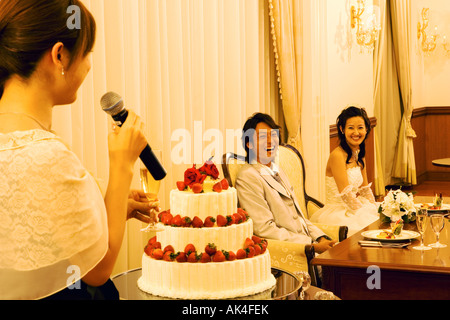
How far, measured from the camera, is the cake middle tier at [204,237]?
2.21 meters

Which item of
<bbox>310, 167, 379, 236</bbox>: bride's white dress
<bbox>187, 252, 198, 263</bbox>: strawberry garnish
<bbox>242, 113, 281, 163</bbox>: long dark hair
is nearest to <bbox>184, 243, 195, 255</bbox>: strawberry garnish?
<bbox>187, 252, 198, 263</bbox>: strawberry garnish

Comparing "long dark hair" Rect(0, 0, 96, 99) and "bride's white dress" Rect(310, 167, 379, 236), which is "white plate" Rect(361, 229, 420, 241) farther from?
"long dark hair" Rect(0, 0, 96, 99)

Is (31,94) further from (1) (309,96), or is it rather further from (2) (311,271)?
(1) (309,96)

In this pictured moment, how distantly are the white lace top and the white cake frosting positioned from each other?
883 millimetres

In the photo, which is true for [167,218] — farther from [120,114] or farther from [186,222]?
[120,114]

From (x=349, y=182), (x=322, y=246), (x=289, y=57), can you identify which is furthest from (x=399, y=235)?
(x=289, y=57)

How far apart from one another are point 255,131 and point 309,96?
2209 mm

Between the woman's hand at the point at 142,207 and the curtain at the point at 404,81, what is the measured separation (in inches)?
334

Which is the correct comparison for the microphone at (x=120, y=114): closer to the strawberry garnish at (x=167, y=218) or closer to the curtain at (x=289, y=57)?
the strawberry garnish at (x=167, y=218)

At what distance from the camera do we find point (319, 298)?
218 cm

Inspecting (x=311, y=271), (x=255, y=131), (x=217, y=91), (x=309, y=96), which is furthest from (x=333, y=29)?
(x=311, y=271)

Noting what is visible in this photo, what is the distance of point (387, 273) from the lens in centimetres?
285

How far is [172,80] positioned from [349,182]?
1.69 metres

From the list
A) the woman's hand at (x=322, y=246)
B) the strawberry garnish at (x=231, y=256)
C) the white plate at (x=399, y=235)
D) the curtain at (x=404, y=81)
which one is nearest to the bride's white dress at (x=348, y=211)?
the woman's hand at (x=322, y=246)
